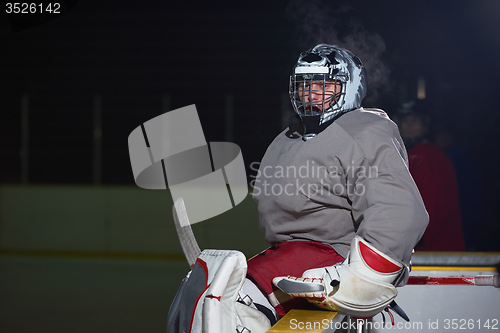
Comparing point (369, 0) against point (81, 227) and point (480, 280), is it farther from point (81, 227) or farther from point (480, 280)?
point (480, 280)

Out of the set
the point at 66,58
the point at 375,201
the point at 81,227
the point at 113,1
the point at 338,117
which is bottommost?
the point at 81,227

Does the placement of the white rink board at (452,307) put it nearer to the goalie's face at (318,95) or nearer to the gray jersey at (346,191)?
the gray jersey at (346,191)

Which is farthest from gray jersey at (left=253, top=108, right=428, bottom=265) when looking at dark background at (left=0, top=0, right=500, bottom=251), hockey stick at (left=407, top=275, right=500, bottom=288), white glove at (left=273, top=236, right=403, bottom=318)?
dark background at (left=0, top=0, right=500, bottom=251)

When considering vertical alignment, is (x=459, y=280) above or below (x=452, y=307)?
above

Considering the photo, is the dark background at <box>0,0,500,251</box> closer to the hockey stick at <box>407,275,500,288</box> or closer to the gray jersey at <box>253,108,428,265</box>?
the hockey stick at <box>407,275,500,288</box>

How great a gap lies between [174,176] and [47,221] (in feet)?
4.62

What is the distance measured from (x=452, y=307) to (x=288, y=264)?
1.18 metres

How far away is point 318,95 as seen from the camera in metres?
1.96

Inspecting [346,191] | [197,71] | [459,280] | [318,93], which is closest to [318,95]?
[318,93]

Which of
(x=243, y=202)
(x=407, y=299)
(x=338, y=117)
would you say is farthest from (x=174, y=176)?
(x=338, y=117)

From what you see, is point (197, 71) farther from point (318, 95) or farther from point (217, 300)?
point (217, 300)

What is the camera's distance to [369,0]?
657 centimetres

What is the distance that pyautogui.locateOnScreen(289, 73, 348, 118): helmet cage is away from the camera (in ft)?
6.39

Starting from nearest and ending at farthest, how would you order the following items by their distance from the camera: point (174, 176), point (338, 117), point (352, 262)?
point (352, 262)
point (338, 117)
point (174, 176)
